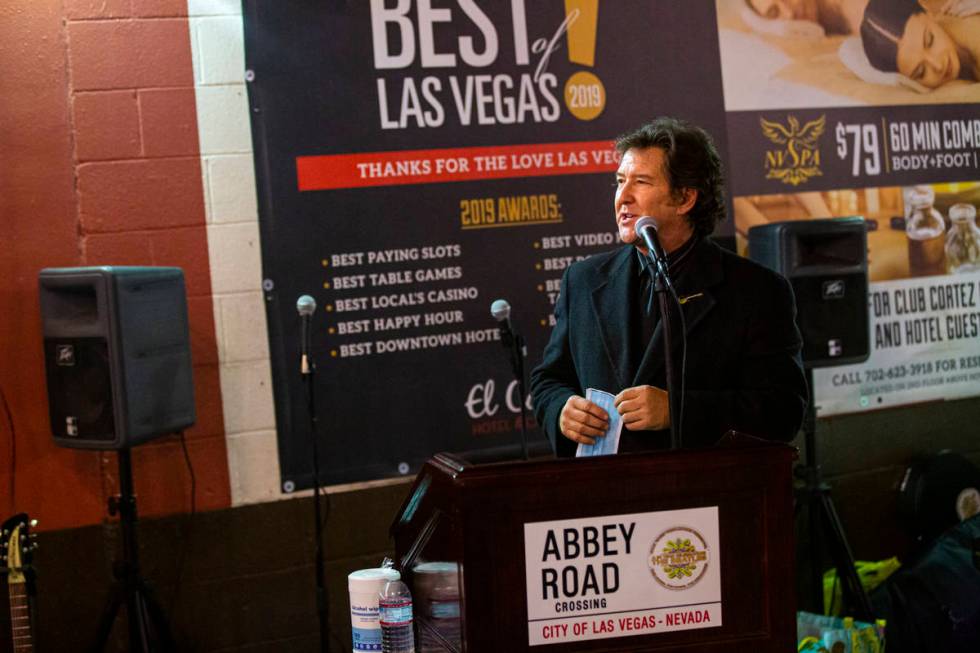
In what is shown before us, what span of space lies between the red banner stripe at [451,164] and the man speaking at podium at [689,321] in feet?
4.99

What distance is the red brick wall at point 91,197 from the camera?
337 cm

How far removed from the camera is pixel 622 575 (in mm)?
1527

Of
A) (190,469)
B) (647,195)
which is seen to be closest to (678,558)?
(647,195)

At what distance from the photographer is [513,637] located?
1.49 metres

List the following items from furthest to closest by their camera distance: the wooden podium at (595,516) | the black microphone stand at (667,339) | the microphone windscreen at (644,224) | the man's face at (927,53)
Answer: the man's face at (927,53) → the microphone windscreen at (644,224) → the black microphone stand at (667,339) → the wooden podium at (595,516)

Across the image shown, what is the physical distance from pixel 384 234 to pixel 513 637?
2403 millimetres

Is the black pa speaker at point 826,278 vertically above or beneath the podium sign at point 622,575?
above

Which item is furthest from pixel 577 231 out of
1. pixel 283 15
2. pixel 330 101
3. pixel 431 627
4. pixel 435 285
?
pixel 431 627

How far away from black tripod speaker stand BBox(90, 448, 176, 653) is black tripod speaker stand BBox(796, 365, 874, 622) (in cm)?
222

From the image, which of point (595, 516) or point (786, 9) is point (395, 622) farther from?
point (786, 9)

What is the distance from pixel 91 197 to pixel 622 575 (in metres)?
2.51

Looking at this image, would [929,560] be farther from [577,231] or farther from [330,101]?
[330,101]

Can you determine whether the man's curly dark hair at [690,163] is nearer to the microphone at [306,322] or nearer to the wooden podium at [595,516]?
the wooden podium at [595,516]

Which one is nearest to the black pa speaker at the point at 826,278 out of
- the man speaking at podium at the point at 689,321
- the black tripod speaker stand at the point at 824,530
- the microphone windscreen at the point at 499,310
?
the black tripod speaker stand at the point at 824,530
